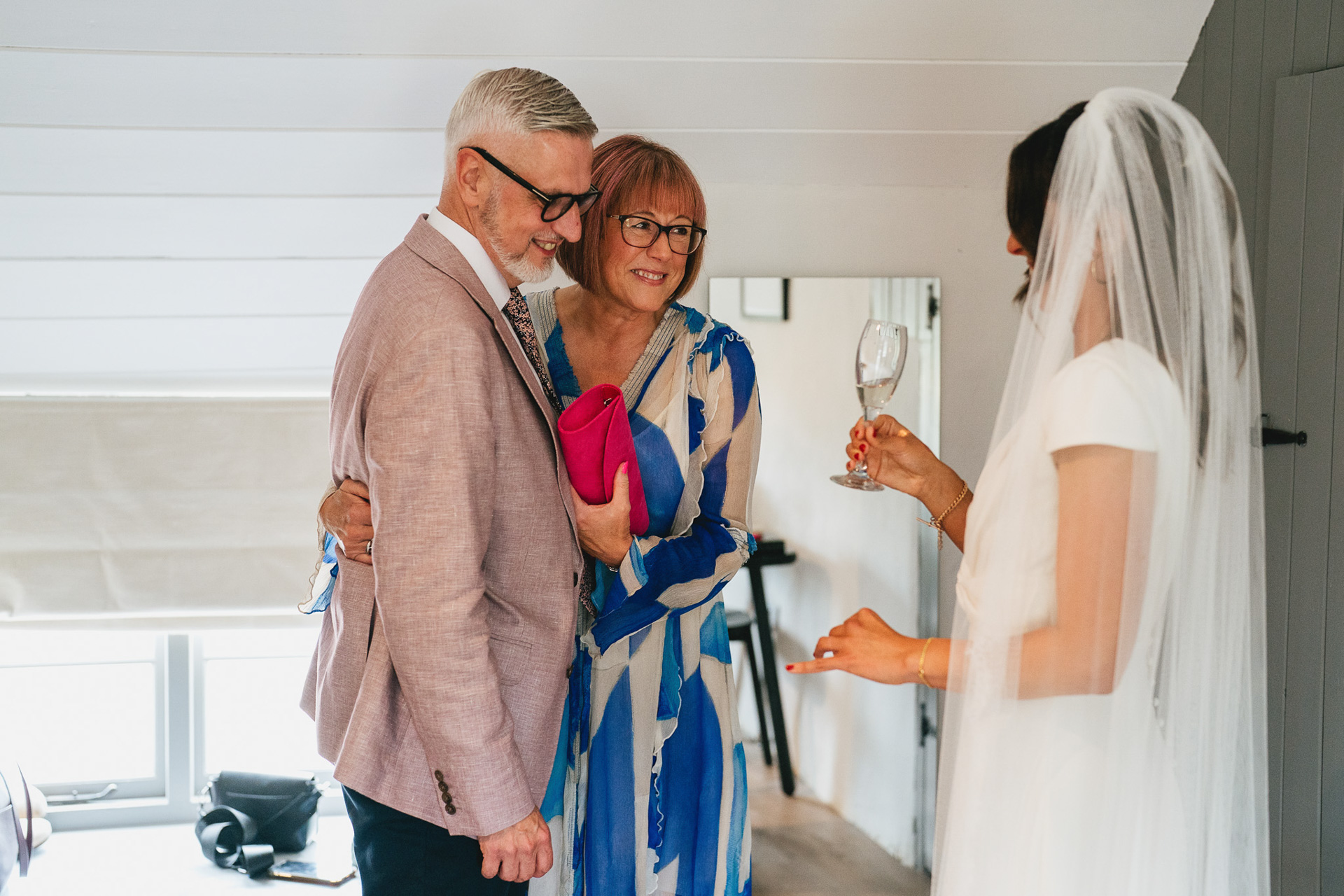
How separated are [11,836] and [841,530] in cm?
223

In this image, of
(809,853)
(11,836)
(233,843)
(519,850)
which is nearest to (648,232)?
(519,850)

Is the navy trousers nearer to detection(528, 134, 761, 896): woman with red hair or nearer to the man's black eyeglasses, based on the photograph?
detection(528, 134, 761, 896): woman with red hair

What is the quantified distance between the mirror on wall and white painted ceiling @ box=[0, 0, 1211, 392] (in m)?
0.29

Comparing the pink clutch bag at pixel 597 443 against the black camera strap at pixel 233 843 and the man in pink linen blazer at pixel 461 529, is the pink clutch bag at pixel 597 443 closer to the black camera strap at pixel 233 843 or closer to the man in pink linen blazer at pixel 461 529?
the man in pink linen blazer at pixel 461 529

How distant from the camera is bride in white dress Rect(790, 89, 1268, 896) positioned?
3.20 ft

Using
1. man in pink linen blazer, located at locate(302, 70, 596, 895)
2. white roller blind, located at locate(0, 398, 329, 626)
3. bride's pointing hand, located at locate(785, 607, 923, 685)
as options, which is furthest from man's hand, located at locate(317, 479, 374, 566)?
white roller blind, located at locate(0, 398, 329, 626)

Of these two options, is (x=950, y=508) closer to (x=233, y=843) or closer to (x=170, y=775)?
(x=233, y=843)

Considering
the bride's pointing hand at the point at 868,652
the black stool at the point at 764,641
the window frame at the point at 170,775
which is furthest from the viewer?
the window frame at the point at 170,775

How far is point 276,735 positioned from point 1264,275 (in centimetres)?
300

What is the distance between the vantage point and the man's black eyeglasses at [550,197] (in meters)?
1.15

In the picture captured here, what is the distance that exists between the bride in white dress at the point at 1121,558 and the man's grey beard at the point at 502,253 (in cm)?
62

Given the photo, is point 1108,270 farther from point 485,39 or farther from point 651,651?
point 485,39

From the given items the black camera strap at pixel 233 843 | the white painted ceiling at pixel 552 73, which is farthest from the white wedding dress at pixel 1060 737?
the black camera strap at pixel 233 843

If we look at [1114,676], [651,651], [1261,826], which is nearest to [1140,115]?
[1114,676]
